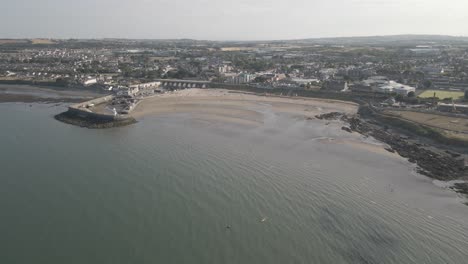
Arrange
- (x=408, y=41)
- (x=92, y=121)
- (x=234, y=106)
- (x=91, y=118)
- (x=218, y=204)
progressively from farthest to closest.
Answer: (x=408, y=41), (x=234, y=106), (x=91, y=118), (x=92, y=121), (x=218, y=204)

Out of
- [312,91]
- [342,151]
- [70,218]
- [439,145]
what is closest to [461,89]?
Result: [312,91]

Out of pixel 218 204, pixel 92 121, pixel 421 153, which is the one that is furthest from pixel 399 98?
pixel 92 121

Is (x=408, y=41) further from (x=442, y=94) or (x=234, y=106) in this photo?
(x=234, y=106)

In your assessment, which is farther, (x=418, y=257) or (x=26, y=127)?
(x=26, y=127)

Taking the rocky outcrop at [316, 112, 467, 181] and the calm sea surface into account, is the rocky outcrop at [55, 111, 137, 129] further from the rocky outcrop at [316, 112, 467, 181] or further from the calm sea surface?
the rocky outcrop at [316, 112, 467, 181]

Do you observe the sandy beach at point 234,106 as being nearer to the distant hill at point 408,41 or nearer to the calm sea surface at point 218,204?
the calm sea surface at point 218,204

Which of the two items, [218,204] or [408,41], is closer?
[218,204]

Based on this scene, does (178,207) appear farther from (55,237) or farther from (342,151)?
(342,151)

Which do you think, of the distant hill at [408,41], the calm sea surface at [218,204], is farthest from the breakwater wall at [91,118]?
the distant hill at [408,41]
